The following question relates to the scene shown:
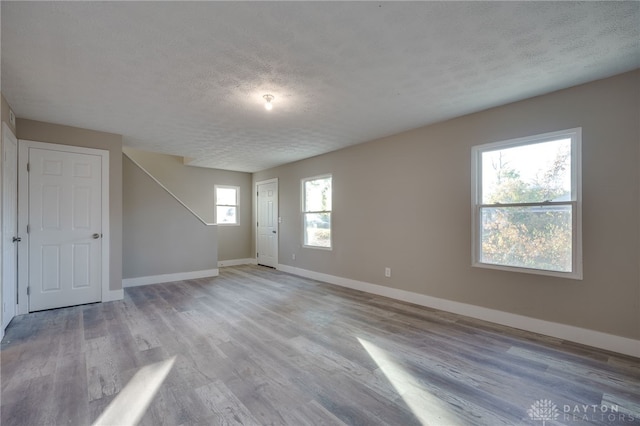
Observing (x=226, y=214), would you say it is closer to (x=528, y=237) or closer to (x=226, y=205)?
(x=226, y=205)

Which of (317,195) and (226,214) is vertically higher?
(317,195)

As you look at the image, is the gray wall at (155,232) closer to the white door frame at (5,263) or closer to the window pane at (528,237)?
the white door frame at (5,263)

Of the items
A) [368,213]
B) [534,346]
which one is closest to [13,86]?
[368,213]

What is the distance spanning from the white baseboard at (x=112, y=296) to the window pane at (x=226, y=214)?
3.23 meters

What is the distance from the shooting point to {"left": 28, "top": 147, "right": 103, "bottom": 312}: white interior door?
12.6 ft

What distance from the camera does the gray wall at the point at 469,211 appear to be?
2643mm

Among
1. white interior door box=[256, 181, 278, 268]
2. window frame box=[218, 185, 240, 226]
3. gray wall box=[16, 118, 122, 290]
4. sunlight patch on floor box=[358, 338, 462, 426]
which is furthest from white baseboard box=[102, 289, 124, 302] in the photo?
sunlight patch on floor box=[358, 338, 462, 426]

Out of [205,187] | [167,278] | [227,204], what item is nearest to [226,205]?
[227,204]

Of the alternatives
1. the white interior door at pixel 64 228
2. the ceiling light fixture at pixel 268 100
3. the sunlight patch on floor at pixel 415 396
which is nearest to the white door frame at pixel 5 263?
the white interior door at pixel 64 228

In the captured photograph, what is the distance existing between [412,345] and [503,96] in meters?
2.76

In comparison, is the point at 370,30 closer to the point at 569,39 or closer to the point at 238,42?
the point at 238,42

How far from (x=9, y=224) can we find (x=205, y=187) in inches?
159

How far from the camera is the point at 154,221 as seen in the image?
5398 millimetres

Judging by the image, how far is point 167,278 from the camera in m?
5.57
